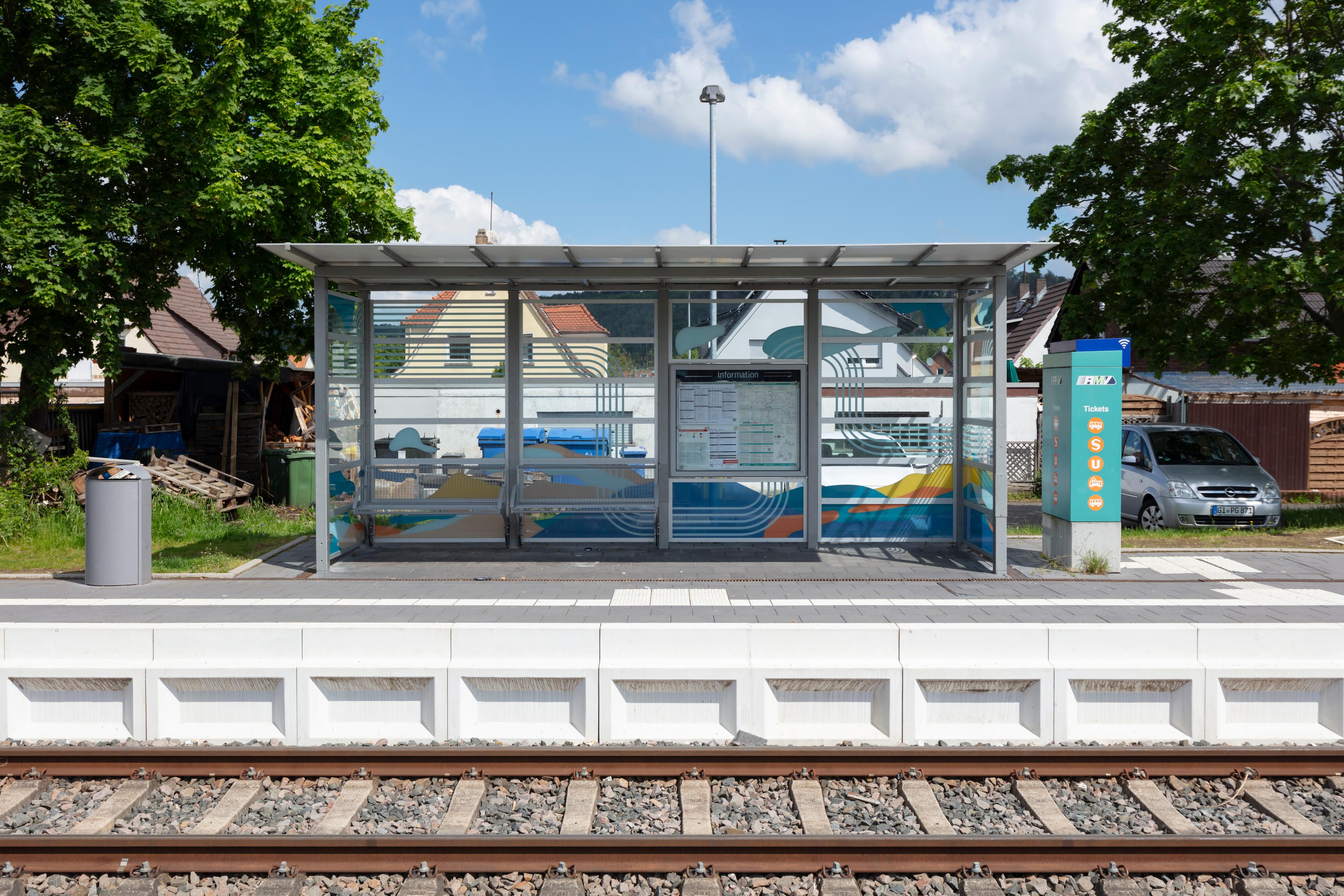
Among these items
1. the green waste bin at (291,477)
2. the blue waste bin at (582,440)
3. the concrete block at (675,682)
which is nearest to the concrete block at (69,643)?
the concrete block at (675,682)

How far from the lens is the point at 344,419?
36.3 feet

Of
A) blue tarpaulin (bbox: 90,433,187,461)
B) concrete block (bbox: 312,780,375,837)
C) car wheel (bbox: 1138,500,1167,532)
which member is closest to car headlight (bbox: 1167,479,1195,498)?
car wheel (bbox: 1138,500,1167,532)

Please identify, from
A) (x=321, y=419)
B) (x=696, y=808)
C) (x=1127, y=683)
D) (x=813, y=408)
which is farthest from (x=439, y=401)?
(x=1127, y=683)

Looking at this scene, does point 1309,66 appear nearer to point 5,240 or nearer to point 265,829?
point 265,829

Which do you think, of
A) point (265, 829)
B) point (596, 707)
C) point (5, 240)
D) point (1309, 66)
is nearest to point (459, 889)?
point (265, 829)

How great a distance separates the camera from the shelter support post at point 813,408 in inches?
456

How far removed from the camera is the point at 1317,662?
21.4ft

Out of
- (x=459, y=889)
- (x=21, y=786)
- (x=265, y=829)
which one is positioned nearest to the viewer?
(x=459, y=889)

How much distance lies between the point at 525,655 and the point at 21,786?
2928 mm

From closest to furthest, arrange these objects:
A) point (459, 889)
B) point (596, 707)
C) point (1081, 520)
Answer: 1. point (459, 889)
2. point (596, 707)
3. point (1081, 520)

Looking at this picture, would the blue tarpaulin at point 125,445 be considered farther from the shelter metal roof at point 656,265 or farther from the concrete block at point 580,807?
the concrete block at point 580,807

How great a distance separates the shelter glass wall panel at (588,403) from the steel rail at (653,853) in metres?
6.89

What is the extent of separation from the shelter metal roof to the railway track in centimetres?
522

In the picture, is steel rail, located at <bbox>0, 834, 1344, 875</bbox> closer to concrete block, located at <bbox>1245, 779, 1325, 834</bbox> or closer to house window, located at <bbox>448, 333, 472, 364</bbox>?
concrete block, located at <bbox>1245, 779, 1325, 834</bbox>
